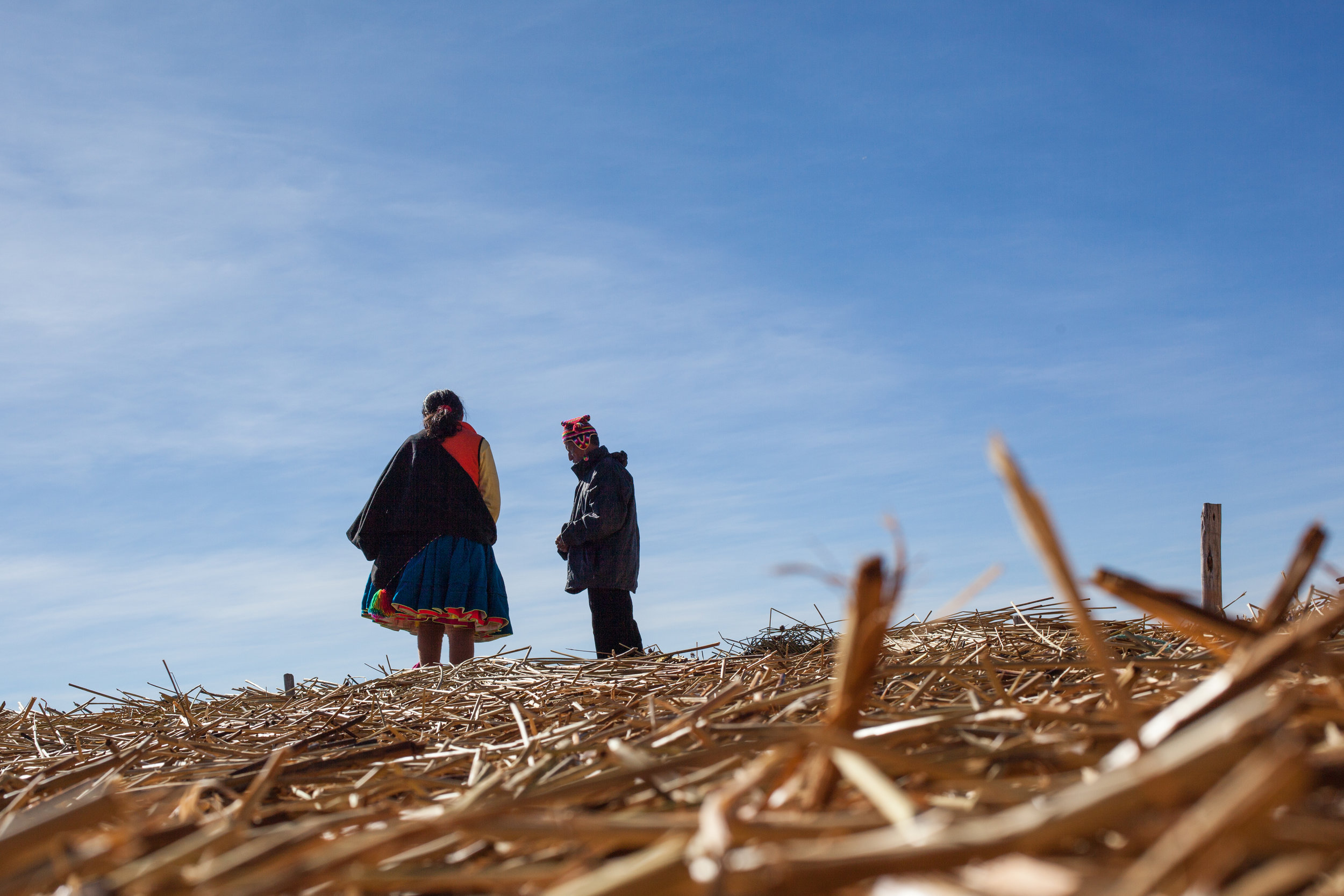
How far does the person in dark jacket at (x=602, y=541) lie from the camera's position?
6.86 metres

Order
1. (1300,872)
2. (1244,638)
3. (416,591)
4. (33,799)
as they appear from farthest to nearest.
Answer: (416,591) < (33,799) < (1244,638) < (1300,872)

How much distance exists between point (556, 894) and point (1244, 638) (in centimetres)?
87

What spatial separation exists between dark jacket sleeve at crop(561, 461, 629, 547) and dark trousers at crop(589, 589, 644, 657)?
377 mm

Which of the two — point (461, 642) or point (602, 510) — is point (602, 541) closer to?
point (602, 510)

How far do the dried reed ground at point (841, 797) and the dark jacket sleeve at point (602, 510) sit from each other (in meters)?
4.75

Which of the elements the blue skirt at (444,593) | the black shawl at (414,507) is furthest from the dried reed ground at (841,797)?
the black shawl at (414,507)

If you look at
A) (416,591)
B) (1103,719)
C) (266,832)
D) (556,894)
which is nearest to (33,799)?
(266,832)

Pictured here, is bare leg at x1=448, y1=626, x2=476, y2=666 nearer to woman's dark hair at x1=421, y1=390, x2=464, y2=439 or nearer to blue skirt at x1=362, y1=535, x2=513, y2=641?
blue skirt at x1=362, y1=535, x2=513, y2=641

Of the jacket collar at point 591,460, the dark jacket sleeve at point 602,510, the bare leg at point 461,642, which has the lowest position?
the bare leg at point 461,642

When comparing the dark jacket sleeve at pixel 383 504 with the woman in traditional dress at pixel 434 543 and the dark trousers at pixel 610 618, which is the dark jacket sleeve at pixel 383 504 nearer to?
the woman in traditional dress at pixel 434 543

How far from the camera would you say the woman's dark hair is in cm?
655

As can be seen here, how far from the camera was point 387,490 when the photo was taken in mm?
6539

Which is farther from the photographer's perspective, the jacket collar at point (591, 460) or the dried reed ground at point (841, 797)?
the jacket collar at point (591, 460)

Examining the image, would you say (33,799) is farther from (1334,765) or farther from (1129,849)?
(1334,765)
